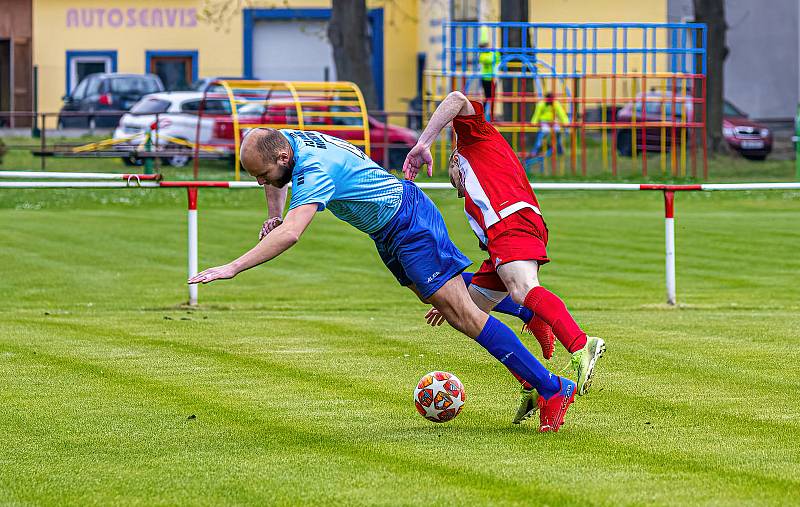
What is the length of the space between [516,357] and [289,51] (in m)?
46.0

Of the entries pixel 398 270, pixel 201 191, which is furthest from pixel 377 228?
pixel 201 191

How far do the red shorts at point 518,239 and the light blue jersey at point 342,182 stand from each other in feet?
1.82

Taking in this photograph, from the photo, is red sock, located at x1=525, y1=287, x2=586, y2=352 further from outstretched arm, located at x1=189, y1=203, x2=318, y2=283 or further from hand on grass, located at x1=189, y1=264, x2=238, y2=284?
hand on grass, located at x1=189, y1=264, x2=238, y2=284

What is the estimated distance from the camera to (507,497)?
5906 millimetres

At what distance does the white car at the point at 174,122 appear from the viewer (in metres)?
32.0

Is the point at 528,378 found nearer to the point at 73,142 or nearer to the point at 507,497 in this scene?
the point at 507,497

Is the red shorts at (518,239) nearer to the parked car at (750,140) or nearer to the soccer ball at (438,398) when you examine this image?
the soccer ball at (438,398)

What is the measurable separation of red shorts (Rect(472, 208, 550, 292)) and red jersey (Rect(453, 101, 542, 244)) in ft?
0.11

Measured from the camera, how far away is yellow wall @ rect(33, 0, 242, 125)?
52125mm

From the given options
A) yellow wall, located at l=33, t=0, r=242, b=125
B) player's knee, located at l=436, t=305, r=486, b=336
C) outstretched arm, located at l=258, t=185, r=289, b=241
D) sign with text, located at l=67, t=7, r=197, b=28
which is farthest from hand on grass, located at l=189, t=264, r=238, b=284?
sign with text, located at l=67, t=7, r=197, b=28

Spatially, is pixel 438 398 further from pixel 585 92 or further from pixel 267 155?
pixel 585 92

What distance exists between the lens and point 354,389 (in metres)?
8.73

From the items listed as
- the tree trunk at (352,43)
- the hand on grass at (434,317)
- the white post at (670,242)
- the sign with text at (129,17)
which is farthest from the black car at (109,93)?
the hand on grass at (434,317)

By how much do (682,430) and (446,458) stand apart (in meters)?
1.29
